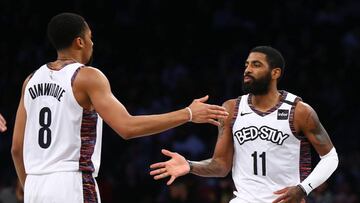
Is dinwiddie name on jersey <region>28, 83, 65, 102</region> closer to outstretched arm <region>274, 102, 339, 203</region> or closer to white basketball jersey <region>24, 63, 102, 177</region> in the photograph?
white basketball jersey <region>24, 63, 102, 177</region>

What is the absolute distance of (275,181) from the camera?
6539mm

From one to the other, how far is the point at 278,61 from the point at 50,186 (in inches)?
106

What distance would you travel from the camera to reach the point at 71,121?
16.3 feet

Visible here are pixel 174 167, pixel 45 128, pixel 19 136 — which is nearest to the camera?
pixel 45 128

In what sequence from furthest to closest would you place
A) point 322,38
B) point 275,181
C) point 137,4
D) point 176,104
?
point 137,4 → point 322,38 → point 176,104 → point 275,181

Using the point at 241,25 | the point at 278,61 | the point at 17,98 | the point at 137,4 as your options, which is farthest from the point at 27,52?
the point at 278,61

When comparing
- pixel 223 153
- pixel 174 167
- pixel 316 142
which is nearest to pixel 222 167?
pixel 223 153

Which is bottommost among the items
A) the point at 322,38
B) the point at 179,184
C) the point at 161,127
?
the point at 179,184

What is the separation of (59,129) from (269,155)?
7.16 feet

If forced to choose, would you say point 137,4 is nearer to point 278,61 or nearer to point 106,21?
point 106,21

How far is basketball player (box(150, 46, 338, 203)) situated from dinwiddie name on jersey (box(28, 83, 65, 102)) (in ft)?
5.42

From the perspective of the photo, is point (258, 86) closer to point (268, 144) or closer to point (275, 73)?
point (275, 73)

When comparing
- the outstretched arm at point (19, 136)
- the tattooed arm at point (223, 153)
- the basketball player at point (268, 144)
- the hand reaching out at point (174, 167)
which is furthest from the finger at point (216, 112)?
the tattooed arm at point (223, 153)

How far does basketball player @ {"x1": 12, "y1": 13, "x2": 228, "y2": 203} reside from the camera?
4.93 meters
